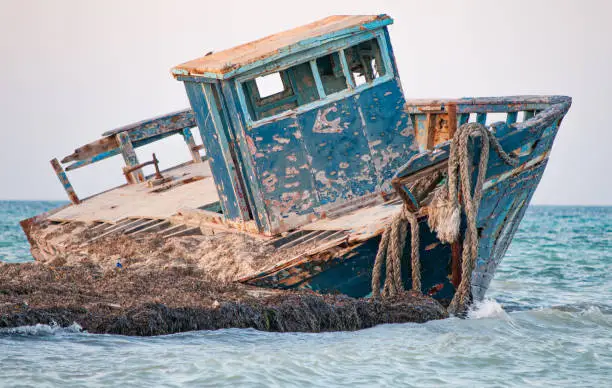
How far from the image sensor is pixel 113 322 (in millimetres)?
7168

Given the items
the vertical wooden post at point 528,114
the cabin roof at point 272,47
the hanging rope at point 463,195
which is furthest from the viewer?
the vertical wooden post at point 528,114

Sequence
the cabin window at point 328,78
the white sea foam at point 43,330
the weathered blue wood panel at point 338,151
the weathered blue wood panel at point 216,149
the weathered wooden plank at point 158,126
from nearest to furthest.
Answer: the white sea foam at point 43,330 → the weathered blue wood panel at point 338,151 → the weathered blue wood panel at point 216,149 → the cabin window at point 328,78 → the weathered wooden plank at point 158,126

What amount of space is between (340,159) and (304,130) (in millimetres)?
519

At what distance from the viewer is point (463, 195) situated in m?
7.89

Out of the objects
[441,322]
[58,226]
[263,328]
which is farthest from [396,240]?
[58,226]

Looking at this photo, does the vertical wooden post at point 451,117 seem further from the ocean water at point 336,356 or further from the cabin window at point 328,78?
the ocean water at point 336,356

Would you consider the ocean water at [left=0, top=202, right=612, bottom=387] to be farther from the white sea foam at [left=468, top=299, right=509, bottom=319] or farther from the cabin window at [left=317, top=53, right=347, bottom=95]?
the cabin window at [left=317, top=53, right=347, bottom=95]

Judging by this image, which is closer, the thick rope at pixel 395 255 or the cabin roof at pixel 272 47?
the thick rope at pixel 395 255

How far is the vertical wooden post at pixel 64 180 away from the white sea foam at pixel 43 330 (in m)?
7.98

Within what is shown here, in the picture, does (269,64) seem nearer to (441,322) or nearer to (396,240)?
(396,240)

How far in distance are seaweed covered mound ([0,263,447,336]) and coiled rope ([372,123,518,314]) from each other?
22cm

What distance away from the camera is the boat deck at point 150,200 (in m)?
12.3

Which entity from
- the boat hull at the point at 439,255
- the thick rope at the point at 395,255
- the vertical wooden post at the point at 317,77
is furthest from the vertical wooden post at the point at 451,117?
the thick rope at the point at 395,255

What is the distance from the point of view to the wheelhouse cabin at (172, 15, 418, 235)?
930cm
